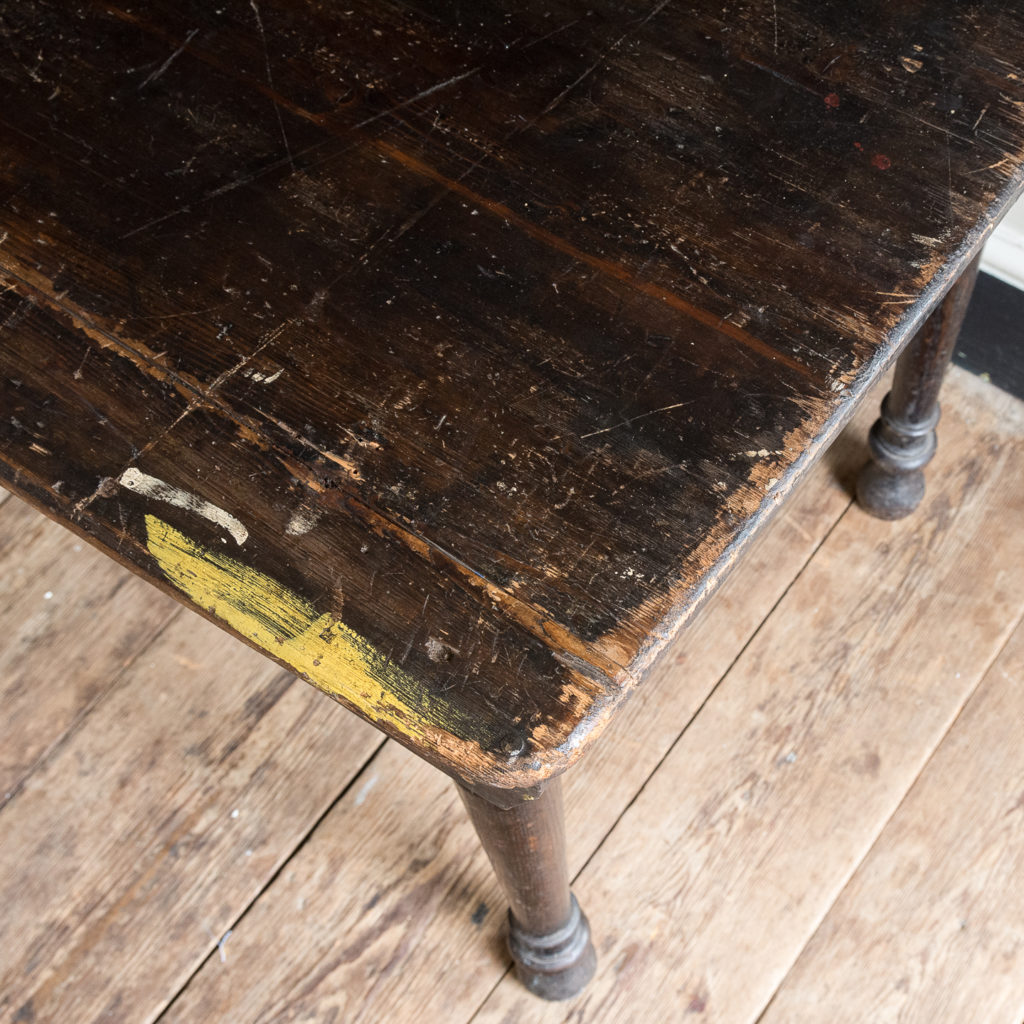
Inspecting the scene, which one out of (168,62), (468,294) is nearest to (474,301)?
(468,294)

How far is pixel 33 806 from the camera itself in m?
1.01

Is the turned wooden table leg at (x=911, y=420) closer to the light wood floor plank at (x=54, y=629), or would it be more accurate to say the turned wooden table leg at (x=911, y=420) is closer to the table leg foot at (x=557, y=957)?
the table leg foot at (x=557, y=957)

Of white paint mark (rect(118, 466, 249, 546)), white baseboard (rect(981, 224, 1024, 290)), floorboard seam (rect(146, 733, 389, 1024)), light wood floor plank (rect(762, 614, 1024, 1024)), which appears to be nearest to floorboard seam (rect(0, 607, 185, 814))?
floorboard seam (rect(146, 733, 389, 1024))

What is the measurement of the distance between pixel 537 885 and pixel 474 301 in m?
0.38

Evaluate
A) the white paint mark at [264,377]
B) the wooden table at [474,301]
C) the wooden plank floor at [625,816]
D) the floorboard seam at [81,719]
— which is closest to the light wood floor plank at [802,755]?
the wooden plank floor at [625,816]

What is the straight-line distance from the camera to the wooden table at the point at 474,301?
51 cm

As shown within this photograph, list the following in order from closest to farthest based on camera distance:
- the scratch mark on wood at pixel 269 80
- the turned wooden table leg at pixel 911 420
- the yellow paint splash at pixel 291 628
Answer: the yellow paint splash at pixel 291 628 → the scratch mark on wood at pixel 269 80 → the turned wooden table leg at pixel 911 420

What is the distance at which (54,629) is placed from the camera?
1078mm

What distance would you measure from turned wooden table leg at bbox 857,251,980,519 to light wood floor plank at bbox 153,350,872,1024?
151 mm

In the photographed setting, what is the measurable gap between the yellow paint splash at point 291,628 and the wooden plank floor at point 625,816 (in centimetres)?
52

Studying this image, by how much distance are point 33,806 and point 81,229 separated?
622 mm

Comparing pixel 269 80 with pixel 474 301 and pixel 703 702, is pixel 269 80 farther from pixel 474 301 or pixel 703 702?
pixel 703 702

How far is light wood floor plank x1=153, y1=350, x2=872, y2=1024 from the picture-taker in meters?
0.92

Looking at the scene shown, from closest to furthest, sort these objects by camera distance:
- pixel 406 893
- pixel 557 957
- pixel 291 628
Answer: pixel 291 628 → pixel 557 957 → pixel 406 893
